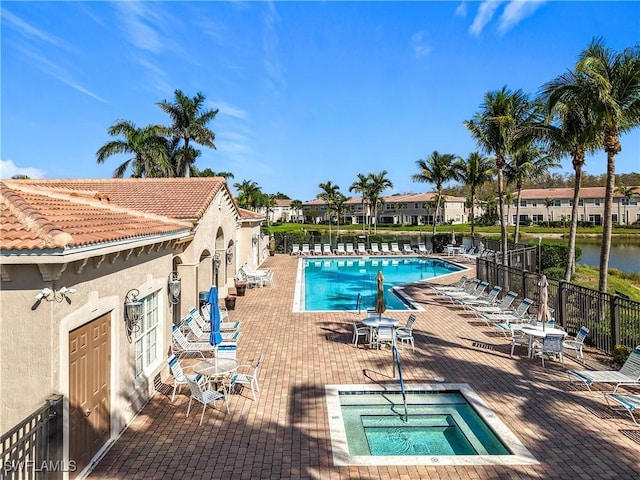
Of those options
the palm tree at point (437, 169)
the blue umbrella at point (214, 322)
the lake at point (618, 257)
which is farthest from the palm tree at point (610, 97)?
the palm tree at point (437, 169)

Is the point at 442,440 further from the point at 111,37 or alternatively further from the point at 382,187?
the point at 382,187

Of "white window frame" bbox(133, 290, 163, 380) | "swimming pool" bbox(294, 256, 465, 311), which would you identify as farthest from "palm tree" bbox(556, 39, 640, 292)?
"white window frame" bbox(133, 290, 163, 380)

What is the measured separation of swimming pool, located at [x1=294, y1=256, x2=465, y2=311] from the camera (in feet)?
66.5

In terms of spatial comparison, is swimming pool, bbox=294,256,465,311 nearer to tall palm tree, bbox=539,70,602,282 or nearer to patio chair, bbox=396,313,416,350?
patio chair, bbox=396,313,416,350

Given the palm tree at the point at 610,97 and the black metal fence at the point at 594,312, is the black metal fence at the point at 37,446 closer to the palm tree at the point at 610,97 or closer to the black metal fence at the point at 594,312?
the black metal fence at the point at 594,312

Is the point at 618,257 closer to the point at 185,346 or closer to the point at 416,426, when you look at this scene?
the point at 416,426

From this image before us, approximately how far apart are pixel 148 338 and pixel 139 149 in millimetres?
37049

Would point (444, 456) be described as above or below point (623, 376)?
below

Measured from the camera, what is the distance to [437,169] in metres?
44.2

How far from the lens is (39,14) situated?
430 inches

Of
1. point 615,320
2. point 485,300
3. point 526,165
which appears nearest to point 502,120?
point 485,300

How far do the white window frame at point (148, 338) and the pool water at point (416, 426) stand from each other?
427 cm

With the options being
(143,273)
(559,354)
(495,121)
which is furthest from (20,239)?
(495,121)

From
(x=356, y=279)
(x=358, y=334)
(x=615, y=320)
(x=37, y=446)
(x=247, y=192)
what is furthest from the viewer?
(x=247, y=192)
